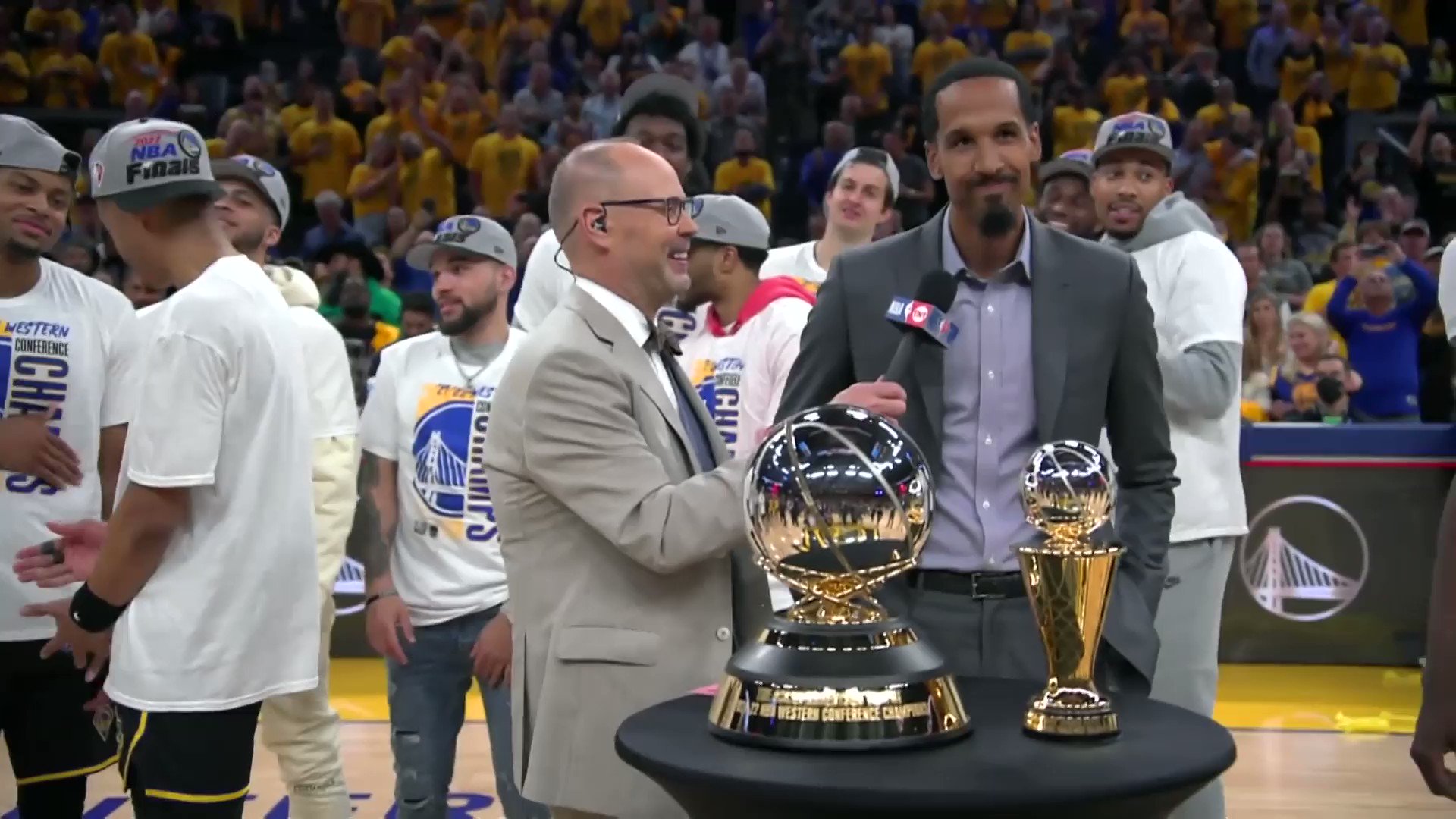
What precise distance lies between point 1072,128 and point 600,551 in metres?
10.8

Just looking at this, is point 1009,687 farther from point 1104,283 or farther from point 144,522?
point 144,522

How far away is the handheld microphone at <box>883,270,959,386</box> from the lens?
8.16 feet

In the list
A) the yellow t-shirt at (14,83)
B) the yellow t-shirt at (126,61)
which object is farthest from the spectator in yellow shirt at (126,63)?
the yellow t-shirt at (14,83)

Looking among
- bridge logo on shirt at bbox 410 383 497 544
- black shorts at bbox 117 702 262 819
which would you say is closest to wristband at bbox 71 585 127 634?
black shorts at bbox 117 702 262 819

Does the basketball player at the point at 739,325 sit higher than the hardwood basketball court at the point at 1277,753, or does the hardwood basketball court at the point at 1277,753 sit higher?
the basketball player at the point at 739,325

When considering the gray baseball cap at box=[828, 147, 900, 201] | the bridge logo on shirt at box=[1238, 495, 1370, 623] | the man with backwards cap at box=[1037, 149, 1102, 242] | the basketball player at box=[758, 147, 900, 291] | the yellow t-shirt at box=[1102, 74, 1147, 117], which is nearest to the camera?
the man with backwards cap at box=[1037, 149, 1102, 242]

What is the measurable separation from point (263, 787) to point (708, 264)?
7.53 feet

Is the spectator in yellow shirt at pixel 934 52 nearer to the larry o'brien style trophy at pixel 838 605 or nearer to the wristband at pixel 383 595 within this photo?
the wristband at pixel 383 595

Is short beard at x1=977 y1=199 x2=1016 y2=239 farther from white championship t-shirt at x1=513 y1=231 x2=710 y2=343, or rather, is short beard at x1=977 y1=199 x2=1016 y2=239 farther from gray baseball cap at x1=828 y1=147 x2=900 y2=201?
gray baseball cap at x1=828 y1=147 x2=900 y2=201

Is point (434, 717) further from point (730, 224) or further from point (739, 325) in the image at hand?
point (730, 224)

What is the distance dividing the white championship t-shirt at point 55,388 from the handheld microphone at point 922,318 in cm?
208

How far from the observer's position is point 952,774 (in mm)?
1725

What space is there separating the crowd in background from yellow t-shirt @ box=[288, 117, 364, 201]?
0.06 ft

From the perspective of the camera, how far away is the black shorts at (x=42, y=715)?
154 inches
